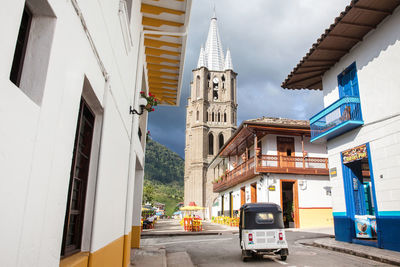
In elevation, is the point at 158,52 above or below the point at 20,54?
above

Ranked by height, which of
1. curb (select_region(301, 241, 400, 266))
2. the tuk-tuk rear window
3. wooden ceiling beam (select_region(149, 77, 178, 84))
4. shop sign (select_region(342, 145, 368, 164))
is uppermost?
wooden ceiling beam (select_region(149, 77, 178, 84))

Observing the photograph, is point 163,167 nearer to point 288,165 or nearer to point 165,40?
point 288,165

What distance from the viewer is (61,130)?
2105mm

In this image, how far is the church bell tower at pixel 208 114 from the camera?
51738mm

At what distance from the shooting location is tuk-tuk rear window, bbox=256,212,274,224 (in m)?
8.85

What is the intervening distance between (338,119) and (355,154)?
1531mm

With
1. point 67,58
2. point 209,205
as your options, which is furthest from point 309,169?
point 209,205

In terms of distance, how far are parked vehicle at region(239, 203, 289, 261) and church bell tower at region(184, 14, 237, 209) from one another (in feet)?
134

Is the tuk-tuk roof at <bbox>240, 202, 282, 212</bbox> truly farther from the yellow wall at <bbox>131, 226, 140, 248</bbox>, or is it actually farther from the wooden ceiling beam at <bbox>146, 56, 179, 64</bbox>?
the wooden ceiling beam at <bbox>146, 56, 179, 64</bbox>

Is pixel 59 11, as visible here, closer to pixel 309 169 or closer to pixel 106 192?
pixel 106 192

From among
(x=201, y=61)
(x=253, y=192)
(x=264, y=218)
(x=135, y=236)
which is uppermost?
(x=201, y=61)

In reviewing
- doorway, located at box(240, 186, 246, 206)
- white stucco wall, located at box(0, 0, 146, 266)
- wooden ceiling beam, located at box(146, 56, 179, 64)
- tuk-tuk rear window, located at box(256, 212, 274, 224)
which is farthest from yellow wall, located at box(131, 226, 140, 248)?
doorway, located at box(240, 186, 246, 206)

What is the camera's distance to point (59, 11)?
6.50 feet

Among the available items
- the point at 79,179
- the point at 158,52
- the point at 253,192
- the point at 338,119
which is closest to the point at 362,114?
the point at 338,119
